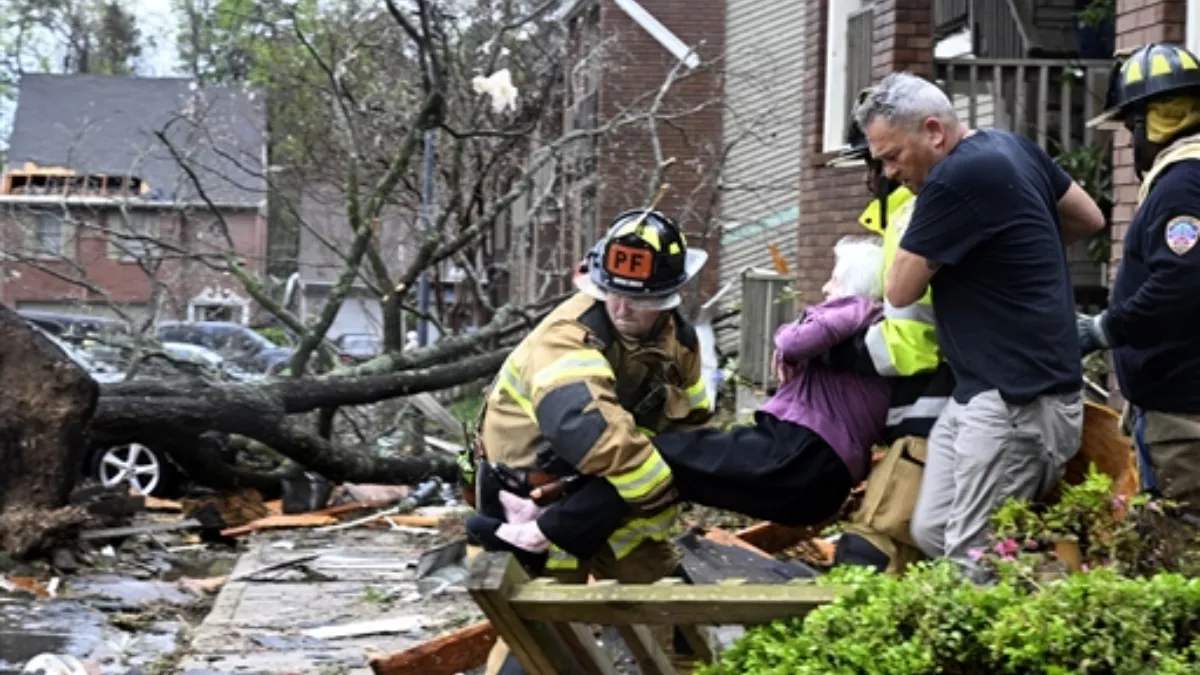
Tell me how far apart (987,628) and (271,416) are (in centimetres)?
1018

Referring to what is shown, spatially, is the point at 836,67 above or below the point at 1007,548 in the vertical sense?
above

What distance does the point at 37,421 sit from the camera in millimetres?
11180

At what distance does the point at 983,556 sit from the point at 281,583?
24.0ft

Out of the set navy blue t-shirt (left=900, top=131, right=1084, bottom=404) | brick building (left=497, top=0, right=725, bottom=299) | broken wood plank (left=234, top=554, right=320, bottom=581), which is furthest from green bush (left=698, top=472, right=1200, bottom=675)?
brick building (left=497, top=0, right=725, bottom=299)

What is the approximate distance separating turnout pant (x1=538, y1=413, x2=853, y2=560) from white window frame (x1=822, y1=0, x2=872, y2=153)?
→ 869cm

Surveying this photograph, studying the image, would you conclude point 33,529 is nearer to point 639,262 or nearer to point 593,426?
point 639,262

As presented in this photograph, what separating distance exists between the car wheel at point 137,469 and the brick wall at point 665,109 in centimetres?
1042

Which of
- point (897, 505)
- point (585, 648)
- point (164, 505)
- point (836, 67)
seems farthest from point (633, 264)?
point (164, 505)

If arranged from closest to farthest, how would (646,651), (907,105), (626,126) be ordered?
(646,651) < (907,105) < (626,126)

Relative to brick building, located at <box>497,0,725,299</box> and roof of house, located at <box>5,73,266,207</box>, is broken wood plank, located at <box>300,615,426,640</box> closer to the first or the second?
brick building, located at <box>497,0,725,299</box>

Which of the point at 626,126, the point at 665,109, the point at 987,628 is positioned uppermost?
the point at 665,109

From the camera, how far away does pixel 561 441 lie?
16.1 ft

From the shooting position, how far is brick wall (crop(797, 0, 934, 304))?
40.7 feet

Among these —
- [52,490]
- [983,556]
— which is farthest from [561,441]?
[52,490]
